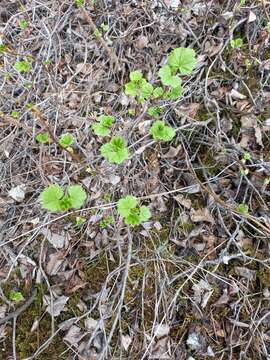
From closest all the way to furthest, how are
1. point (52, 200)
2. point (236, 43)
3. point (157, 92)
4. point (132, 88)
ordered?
point (52, 200)
point (132, 88)
point (157, 92)
point (236, 43)

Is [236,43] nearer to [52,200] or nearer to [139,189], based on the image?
[139,189]

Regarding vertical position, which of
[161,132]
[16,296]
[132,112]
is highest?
[161,132]

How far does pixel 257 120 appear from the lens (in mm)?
2061

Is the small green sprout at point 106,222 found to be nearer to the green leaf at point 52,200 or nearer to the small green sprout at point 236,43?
the green leaf at point 52,200

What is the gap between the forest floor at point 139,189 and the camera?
70.9 inches

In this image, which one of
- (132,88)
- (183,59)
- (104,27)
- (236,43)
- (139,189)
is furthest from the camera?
(104,27)

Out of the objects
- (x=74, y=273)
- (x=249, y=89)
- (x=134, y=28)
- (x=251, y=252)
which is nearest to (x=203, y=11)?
(x=134, y=28)

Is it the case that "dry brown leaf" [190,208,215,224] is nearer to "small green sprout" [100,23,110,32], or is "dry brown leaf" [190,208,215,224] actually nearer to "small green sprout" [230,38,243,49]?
"small green sprout" [230,38,243,49]

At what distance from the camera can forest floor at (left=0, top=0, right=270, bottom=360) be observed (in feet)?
5.91

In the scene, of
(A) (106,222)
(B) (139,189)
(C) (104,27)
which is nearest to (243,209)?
(B) (139,189)

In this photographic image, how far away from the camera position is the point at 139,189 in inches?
79.4

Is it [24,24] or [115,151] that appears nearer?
[115,151]

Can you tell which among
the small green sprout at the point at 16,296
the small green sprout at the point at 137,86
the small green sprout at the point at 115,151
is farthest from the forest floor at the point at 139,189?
the small green sprout at the point at 115,151

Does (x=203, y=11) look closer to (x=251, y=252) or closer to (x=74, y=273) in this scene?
(x=251, y=252)
